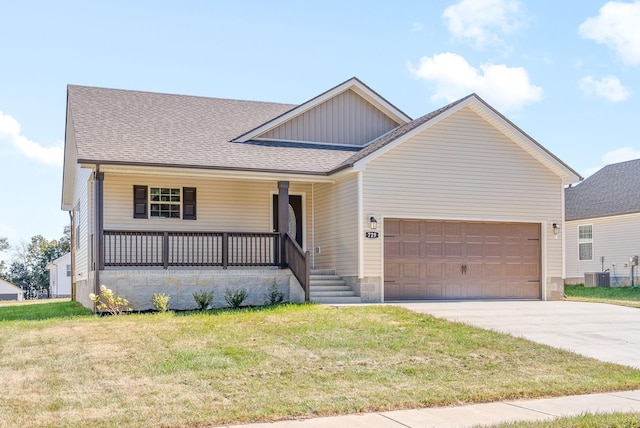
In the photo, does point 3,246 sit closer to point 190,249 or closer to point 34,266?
point 34,266

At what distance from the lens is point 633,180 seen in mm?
30734

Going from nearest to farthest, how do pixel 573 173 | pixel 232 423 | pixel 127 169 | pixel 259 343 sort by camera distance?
1. pixel 232 423
2. pixel 259 343
3. pixel 127 169
4. pixel 573 173

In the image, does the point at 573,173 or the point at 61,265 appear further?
the point at 61,265

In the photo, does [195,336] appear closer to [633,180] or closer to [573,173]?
[573,173]

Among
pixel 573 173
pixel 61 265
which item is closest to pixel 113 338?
pixel 573 173

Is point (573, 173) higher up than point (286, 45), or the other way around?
point (286, 45)

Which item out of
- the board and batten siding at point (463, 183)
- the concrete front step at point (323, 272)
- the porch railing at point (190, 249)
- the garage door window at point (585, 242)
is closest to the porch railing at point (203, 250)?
the porch railing at point (190, 249)

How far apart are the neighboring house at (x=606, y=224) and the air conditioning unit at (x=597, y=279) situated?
0.95 metres

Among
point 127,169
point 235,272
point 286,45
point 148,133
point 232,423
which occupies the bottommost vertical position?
point 232,423

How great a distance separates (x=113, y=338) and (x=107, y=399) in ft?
12.3

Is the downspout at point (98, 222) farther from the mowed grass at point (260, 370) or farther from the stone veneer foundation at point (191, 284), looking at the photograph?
the mowed grass at point (260, 370)

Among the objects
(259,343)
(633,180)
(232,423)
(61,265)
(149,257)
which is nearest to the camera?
(232,423)

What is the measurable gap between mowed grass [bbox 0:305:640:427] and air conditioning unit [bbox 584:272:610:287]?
17488 millimetres

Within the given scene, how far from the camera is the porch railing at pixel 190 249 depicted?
1670 centimetres
